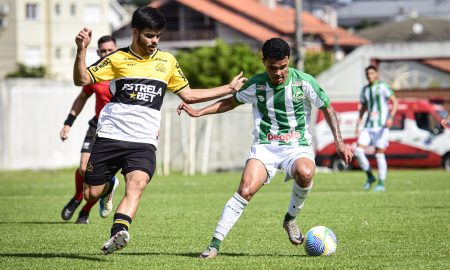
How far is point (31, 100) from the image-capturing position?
96.9 ft

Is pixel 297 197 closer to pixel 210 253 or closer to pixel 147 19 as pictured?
pixel 210 253

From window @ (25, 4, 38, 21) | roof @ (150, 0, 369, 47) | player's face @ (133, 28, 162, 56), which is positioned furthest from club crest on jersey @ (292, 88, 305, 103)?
window @ (25, 4, 38, 21)

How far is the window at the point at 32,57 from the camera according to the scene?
64.8 metres

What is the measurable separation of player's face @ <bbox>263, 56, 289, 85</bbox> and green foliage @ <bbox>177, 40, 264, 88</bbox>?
39322 mm

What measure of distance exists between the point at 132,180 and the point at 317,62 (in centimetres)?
5465

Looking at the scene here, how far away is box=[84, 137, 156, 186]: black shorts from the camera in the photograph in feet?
28.9

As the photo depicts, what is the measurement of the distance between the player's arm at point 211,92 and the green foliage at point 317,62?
50.5 meters

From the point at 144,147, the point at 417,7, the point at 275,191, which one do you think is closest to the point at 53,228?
the point at 144,147

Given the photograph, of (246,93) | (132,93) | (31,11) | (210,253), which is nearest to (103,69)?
(132,93)

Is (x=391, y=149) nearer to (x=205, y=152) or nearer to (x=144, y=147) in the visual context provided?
(x=205, y=152)

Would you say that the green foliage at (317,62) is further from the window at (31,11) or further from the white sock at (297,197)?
the white sock at (297,197)

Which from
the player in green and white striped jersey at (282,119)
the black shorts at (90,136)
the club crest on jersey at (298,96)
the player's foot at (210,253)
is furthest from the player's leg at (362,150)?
the player's foot at (210,253)

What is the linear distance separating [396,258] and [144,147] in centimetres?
250

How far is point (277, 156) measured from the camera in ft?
29.7
